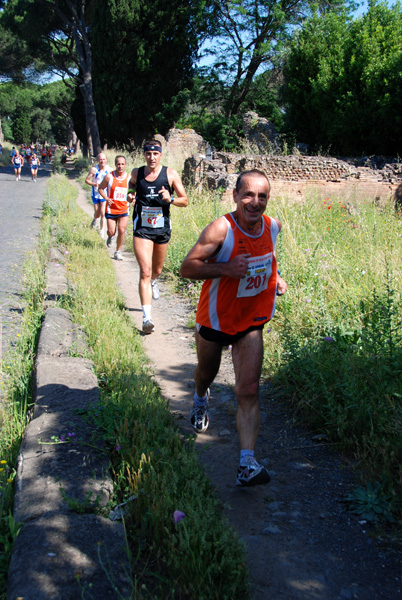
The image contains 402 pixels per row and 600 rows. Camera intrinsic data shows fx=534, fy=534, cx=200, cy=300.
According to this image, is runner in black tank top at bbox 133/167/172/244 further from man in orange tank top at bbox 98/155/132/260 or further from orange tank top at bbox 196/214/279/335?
man in orange tank top at bbox 98/155/132/260

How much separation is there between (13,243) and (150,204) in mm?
5384

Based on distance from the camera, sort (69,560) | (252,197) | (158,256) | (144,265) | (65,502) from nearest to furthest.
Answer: (69,560) → (65,502) → (252,197) → (144,265) → (158,256)

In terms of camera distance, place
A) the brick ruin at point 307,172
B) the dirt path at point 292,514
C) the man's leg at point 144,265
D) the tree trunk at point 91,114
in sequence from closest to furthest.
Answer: the dirt path at point 292,514
the man's leg at point 144,265
the brick ruin at point 307,172
the tree trunk at point 91,114

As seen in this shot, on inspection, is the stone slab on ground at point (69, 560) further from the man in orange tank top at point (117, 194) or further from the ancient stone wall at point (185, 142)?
the ancient stone wall at point (185, 142)

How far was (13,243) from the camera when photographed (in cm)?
1026

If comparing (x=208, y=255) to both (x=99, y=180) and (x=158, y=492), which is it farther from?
(x=99, y=180)

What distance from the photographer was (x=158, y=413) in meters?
3.43

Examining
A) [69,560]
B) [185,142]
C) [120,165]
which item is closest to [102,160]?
[120,165]

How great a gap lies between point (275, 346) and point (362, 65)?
18016 mm

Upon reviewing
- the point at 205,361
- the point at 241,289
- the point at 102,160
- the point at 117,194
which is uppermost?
the point at 102,160

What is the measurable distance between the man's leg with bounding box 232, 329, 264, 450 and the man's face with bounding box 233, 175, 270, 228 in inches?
27.7

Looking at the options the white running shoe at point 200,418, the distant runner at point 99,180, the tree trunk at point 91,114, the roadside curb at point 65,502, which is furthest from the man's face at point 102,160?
the tree trunk at point 91,114

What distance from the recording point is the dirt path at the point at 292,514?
90.3 inches

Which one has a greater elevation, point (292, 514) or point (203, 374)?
point (203, 374)
